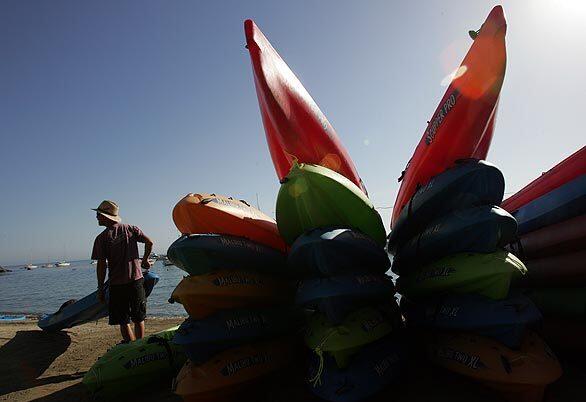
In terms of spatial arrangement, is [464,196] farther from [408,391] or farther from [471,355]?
[408,391]

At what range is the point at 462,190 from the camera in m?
2.92

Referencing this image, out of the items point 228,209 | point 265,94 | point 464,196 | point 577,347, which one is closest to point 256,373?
point 228,209

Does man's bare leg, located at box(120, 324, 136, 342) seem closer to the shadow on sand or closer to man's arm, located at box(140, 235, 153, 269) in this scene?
the shadow on sand

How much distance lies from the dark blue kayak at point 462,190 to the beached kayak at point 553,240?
680 mm

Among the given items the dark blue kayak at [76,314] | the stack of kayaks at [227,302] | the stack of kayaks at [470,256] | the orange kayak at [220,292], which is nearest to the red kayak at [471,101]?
the stack of kayaks at [470,256]

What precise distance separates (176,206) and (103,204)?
1.83 meters

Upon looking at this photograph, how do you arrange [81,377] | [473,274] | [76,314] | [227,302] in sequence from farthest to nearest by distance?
[76,314] < [81,377] < [227,302] < [473,274]

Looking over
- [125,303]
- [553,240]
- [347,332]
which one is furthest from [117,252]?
[553,240]

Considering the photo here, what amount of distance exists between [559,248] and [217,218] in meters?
3.13

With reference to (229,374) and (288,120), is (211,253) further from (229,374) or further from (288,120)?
(288,120)

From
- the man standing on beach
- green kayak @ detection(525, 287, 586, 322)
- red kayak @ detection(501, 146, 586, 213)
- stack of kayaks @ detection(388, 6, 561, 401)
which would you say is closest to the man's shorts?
the man standing on beach

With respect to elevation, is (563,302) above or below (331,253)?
below

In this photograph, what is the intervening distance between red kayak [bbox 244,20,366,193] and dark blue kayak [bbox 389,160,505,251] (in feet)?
5.00

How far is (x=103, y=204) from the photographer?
453 centimetres
